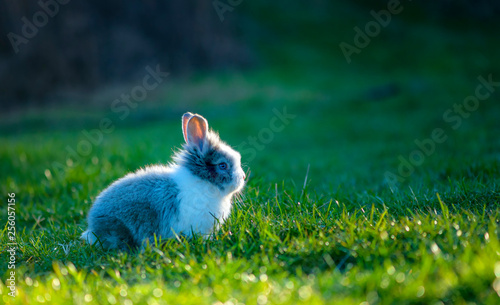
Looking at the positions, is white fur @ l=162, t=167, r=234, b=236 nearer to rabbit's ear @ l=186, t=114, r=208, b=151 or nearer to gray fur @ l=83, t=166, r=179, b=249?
gray fur @ l=83, t=166, r=179, b=249

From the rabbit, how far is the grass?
222 mm

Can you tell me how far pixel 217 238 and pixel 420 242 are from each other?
167cm

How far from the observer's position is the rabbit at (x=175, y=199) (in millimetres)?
4191

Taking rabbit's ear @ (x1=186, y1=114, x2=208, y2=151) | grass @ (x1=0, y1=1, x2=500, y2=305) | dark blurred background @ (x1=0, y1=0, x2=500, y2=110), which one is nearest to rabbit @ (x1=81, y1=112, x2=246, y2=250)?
rabbit's ear @ (x1=186, y1=114, x2=208, y2=151)

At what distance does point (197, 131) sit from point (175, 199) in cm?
75

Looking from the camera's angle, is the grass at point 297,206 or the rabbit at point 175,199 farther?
the rabbit at point 175,199

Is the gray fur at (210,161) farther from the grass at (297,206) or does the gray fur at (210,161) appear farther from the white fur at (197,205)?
the grass at (297,206)

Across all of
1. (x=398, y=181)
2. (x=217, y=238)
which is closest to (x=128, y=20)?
(x=398, y=181)

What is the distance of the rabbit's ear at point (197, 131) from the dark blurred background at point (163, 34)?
46.2 feet

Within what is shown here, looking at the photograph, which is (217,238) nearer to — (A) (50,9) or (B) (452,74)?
(A) (50,9)

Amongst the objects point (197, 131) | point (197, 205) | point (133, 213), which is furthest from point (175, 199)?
point (197, 131)

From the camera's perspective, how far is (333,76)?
1989cm

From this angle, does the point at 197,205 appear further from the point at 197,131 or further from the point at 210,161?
the point at 197,131

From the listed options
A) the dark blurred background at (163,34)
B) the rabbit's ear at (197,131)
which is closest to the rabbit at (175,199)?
the rabbit's ear at (197,131)
